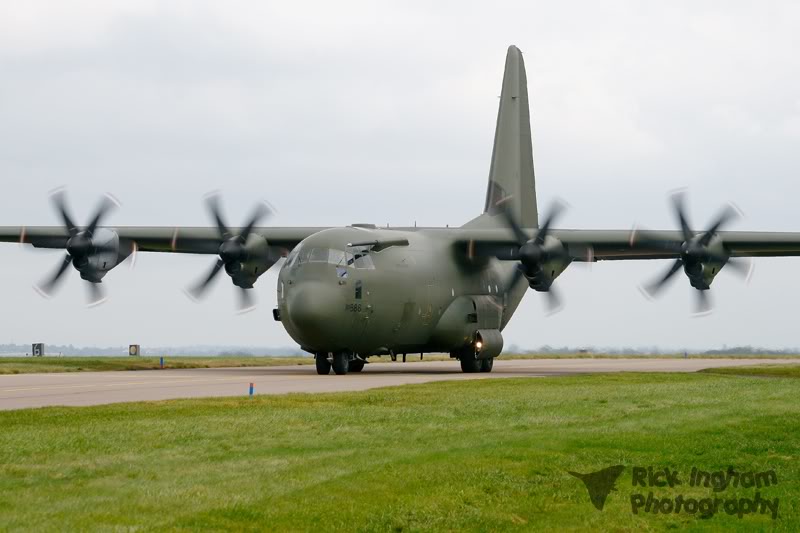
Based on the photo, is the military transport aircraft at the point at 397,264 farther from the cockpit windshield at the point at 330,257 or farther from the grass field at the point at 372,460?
the grass field at the point at 372,460

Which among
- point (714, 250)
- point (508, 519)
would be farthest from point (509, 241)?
point (508, 519)

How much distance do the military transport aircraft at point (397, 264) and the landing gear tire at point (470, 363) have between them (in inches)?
2.1

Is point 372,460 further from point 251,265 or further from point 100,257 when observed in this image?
point 100,257

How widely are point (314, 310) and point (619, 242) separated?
13.4 meters

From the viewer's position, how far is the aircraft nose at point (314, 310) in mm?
34469

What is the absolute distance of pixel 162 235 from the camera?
4331 centimetres

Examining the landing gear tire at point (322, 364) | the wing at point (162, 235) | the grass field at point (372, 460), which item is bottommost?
the grass field at point (372, 460)

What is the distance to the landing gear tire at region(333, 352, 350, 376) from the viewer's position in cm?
3725

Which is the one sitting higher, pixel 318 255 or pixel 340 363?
pixel 318 255

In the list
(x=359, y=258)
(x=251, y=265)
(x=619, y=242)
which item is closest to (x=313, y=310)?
(x=359, y=258)

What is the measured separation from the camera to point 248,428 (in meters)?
16.4

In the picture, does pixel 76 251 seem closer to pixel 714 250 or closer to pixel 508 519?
pixel 714 250

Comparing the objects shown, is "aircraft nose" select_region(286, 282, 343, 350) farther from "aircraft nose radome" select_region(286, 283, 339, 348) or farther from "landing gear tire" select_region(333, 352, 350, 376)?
"landing gear tire" select_region(333, 352, 350, 376)

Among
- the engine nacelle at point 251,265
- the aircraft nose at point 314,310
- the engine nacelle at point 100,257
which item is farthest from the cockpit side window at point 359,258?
the engine nacelle at point 100,257
